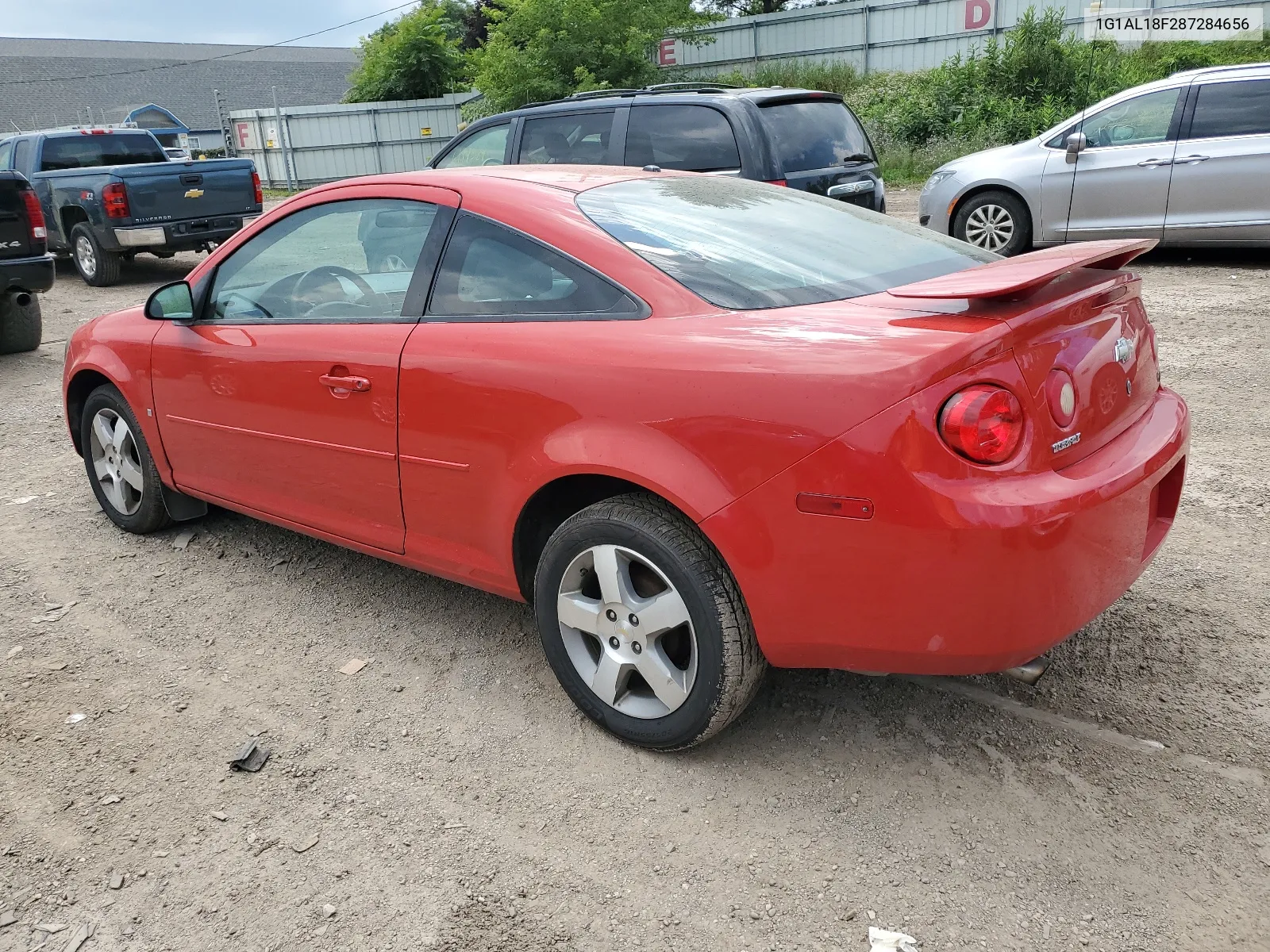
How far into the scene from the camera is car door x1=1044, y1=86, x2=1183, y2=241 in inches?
359

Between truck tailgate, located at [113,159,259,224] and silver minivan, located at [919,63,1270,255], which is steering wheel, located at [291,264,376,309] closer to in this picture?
silver minivan, located at [919,63,1270,255]

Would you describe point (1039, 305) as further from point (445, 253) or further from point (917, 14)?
point (917, 14)

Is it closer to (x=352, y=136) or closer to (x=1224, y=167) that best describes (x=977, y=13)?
(x=352, y=136)

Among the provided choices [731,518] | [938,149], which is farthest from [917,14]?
[731,518]

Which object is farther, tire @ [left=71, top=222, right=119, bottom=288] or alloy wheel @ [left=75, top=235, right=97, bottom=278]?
alloy wheel @ [left=75, top=235, right=97, bottom=278]

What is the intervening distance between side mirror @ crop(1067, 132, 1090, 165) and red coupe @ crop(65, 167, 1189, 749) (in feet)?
22.4

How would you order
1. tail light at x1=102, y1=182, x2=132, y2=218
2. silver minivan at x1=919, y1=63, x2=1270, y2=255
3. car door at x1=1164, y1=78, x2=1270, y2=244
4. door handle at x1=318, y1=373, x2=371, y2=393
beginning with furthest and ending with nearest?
tail light at x1=102, y1=182, x2=132, y2=218 → silver minivan at x1=919, y1=63, x2=1270, y2=255 → car door at x1=1164, y1=78, x2=1270, y2=244 → door handle at x1=318, y1=373, x2=371, y2=393

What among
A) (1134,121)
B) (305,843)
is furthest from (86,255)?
(305,843)

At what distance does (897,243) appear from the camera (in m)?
3.31

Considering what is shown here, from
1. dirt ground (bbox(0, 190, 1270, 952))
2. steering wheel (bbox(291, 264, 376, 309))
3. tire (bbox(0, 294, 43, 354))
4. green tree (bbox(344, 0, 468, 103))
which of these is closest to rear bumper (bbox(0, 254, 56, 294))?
tire (bbox(0, 294, 43, 354))

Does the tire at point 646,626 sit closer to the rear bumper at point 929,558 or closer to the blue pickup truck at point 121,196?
the rear bumper at point 929,558

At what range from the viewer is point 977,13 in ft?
79.8

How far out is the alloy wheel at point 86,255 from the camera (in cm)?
1248

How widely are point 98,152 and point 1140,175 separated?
470 inches
